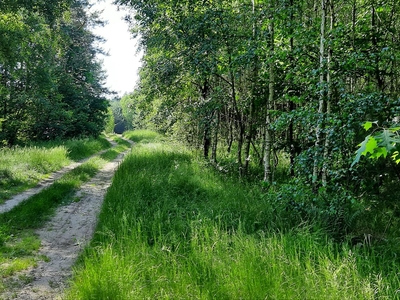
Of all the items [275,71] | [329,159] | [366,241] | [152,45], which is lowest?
[366,241]

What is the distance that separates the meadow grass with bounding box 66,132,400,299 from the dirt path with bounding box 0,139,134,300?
1.15ft

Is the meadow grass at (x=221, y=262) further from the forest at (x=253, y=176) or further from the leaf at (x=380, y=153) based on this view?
the leaf at (x=380, y=153)

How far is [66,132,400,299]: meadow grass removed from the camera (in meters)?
3.11

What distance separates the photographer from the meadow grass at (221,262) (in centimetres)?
311

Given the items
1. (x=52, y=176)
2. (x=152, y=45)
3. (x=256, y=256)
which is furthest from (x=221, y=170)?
(x=52, y=176)

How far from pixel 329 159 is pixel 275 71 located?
3.39 meters

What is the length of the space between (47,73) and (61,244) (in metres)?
13.8

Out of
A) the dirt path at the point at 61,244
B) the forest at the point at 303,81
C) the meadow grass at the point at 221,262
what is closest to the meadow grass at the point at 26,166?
the dirt path at the point at 61,244

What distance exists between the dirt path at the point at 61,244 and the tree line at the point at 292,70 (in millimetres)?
3964

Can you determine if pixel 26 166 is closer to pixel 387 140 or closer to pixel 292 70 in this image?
pixel 292 70

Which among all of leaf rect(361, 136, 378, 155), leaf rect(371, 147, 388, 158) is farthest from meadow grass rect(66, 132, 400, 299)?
leaf rect(361, 136, 378, 155)

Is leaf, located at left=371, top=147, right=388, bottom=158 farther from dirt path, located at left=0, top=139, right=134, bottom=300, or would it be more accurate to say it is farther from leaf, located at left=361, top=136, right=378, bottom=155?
dirt path, located at left=0, top=139, right=134, bottom=300

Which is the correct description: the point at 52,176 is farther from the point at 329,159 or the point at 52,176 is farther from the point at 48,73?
the point at 329,159

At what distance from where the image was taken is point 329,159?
4.84 meters
